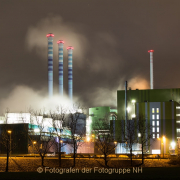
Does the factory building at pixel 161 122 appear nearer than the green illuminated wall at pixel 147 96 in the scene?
Yes

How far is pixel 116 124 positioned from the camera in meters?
62.6

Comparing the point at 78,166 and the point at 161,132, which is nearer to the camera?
the point at 78,166

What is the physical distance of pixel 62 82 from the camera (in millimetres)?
87312

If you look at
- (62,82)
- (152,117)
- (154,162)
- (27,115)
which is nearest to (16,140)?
(27,115)

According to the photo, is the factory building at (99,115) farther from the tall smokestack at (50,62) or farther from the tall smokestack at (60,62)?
the tall smokestack at (50,62)

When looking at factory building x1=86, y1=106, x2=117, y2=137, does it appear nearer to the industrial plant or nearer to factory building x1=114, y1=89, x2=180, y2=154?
the industrial plant

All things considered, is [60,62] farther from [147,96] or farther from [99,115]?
[147,96]

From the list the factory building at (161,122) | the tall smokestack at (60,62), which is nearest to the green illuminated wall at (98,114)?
the tall smokestack at (60,62)

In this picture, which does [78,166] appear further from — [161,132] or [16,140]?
[161,132]

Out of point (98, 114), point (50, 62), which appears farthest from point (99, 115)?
point (50, 62)

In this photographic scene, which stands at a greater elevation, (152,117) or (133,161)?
(152,117)

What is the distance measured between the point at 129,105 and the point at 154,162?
35.1 m

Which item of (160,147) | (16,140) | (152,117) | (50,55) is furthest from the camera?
(50,55)

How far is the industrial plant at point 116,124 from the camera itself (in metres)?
49.9
